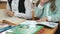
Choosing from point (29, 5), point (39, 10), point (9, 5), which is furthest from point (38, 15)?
point (9, 5)

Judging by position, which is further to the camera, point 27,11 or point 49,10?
point 27,11

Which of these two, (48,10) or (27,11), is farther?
(27,11)

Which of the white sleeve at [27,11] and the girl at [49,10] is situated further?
the white sleeve at [27,11]

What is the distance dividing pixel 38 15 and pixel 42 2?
5.5 inches

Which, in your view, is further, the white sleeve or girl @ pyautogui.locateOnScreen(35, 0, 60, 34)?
the white sleeve

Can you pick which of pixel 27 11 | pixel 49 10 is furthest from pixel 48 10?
pixel 27 11

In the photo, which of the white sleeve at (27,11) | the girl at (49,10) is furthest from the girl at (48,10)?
the white sleeve at (27,11)

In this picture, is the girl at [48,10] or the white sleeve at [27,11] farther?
the white sleeve at [27,11]

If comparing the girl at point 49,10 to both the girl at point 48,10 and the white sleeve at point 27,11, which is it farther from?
the white sleeve at point 27,11

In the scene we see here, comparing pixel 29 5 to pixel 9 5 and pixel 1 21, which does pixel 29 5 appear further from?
pixel 1 21

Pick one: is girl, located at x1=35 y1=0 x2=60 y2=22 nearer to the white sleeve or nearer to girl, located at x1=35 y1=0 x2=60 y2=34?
girl, located at x1=35 y1=0 x2=60 y2=34

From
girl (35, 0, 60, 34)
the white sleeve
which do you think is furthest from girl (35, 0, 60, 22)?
the white sleeve

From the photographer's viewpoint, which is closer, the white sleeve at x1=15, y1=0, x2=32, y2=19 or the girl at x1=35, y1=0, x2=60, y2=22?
the girl at x1=35, y1=0, x2=60, y2=22

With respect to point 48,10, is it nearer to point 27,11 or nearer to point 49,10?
point 49,10
